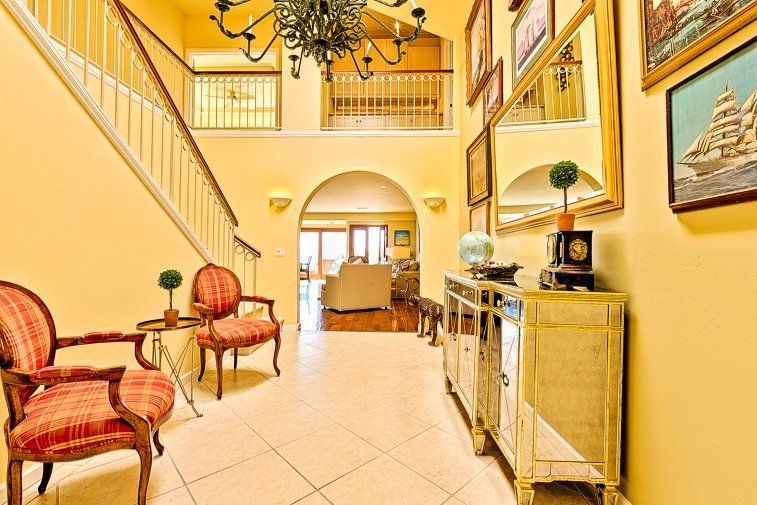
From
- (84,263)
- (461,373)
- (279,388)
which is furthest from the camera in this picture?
(279,388)

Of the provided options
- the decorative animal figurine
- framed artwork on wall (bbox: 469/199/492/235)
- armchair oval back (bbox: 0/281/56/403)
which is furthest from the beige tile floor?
framed artwork on wall (bbox: 469/199/492/235)

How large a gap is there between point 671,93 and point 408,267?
22.8ft

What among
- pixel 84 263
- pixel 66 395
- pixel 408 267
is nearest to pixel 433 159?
Result: pixel 408 267

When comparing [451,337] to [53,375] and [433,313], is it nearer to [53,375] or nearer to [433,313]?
[433,313]

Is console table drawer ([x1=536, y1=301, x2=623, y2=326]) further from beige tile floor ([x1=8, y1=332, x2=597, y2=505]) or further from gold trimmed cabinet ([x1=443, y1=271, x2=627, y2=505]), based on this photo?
beige tile floor ([x1=8, y1=332, x2=597, y2=505])

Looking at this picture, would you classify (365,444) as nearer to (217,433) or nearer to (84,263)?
(217,433)

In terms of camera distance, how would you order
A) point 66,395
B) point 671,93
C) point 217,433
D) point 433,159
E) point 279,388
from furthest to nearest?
point 433,159
point 279,388
point 217,433
point 66,395
point 671,93

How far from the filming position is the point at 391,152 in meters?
5.17

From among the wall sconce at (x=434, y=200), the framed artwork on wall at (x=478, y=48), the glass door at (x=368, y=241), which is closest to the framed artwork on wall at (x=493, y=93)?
the framed artwork on wall at (x=478, y=48)

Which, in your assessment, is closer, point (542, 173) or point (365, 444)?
point (365, 444)

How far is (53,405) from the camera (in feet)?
4.47

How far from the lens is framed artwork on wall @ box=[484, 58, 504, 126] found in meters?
3.01

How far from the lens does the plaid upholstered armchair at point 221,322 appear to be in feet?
8.55

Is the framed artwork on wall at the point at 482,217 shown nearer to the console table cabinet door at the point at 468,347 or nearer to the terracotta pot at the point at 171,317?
the console table cabinet door at the point at 468,347
